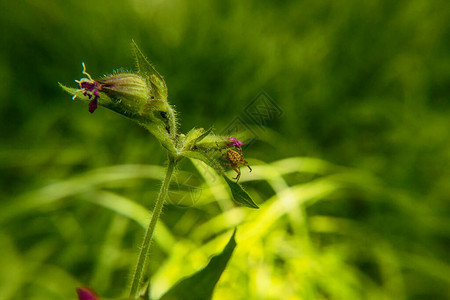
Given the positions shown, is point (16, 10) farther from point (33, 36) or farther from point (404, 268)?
point (404, 268)

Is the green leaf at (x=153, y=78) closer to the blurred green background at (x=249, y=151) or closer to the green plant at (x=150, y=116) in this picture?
the green plant at (x=150, y=116)

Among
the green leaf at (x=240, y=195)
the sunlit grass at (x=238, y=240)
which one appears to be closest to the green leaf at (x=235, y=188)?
the green leaf at (x=240, y=195)

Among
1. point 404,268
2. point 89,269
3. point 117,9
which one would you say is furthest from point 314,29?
point 89,269

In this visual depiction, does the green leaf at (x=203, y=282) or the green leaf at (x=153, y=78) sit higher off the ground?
the green leaf at (x=153, y=78)

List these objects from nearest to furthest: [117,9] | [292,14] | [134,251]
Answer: [134,251]
[117,9]
[292,14]

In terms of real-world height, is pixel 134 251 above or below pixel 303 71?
below

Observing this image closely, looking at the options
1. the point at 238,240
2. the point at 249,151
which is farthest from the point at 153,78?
the point at 249,151
